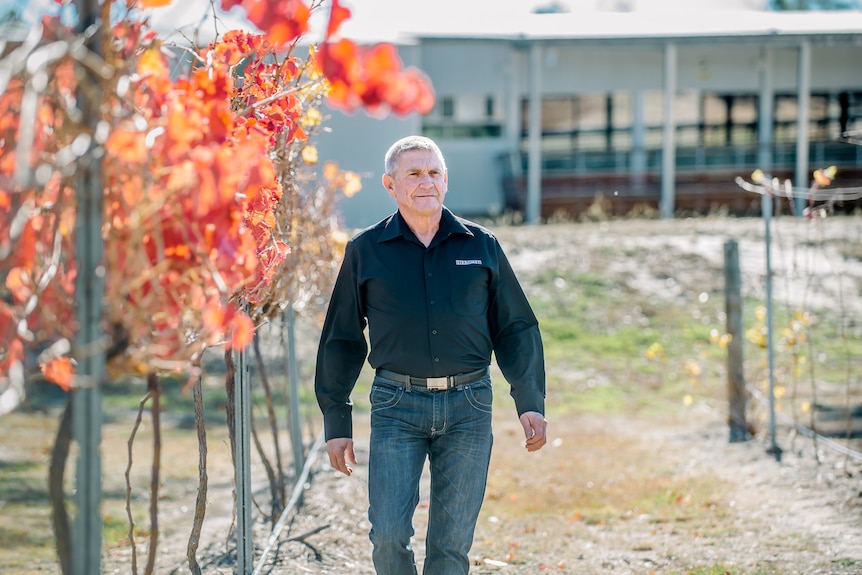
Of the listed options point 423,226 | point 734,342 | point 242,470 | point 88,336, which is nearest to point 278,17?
point 88,336

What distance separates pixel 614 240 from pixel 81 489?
14.9 metres

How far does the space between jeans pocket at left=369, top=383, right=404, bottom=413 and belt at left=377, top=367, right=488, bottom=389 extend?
38 millimetres

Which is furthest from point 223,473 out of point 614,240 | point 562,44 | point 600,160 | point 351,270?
point 600,160

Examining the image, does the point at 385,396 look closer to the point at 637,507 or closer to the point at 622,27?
the point at 637,507

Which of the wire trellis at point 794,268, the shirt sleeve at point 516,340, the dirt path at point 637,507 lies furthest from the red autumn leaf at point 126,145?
the wire trellis at point 794,268

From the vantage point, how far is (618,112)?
25.1 m

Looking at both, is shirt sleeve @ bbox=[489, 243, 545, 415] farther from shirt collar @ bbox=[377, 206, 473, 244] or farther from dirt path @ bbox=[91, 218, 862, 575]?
dirt path @ bbox=[91, 218, 862, 575]

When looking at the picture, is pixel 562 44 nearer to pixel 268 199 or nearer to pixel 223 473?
pixel 223 473

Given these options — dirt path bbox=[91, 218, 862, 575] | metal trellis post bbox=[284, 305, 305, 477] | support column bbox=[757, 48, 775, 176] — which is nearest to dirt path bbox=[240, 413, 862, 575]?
dirt path bbox=[91, 218, 862, 575]

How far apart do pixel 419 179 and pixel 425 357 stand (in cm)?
71

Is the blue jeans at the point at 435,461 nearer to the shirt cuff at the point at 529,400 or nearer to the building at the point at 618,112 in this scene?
the shirt cuff at the point at 529,400

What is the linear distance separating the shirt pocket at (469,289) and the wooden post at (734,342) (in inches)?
213

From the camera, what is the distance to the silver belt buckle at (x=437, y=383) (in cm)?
401

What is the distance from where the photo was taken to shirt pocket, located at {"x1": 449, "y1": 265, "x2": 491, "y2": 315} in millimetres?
4074
